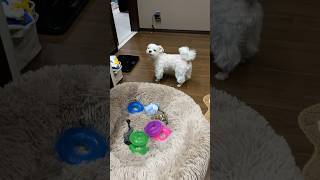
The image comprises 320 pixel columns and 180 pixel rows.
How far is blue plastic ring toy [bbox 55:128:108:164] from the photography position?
1112mm

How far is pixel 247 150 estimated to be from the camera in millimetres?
1002

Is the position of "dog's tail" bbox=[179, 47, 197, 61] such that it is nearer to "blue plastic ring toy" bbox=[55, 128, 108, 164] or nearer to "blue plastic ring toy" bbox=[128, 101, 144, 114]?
"blue plastic ring toy" bbox=[128, 101, 144, 114]

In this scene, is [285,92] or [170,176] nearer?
[170,176]

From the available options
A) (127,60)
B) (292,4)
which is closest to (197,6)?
(127,60)

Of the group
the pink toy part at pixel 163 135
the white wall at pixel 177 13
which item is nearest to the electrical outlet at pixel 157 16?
the white wall at pixel 177 13

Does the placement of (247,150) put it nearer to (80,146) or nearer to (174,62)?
(80,146)

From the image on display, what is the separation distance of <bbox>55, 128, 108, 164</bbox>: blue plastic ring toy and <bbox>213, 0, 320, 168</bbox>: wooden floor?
56cm

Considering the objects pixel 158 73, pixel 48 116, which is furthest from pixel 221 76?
pixel 48 116

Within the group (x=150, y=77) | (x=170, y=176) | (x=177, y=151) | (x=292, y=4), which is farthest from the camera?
(x=150, y=77)

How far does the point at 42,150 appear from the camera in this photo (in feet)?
3.65

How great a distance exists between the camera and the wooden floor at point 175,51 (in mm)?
1582

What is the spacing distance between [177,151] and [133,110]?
0.30m

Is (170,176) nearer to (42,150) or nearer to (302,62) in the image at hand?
(42,150)

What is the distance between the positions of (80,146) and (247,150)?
1.81 feet
